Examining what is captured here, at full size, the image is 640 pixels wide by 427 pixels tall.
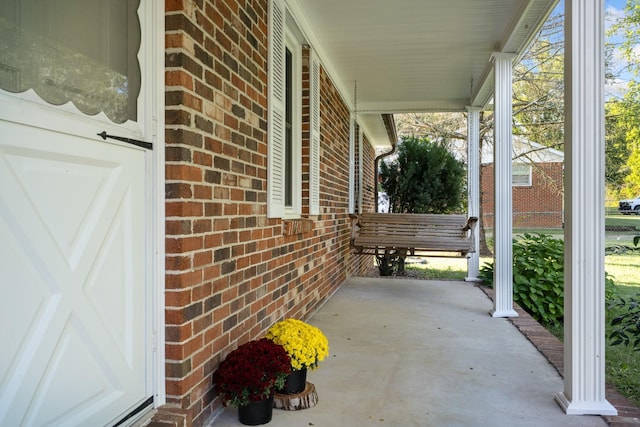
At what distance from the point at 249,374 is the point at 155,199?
2.98ft

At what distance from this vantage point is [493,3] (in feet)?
12.1

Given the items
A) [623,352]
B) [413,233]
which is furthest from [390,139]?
[623,352]

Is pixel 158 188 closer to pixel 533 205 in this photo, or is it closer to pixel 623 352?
pixel 623 352

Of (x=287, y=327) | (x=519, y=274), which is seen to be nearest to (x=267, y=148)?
(x=287, y=327)

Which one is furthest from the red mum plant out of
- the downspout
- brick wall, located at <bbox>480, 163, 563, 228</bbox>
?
brick wall, located at <bbox>480, 163, 563, 228</bbox>

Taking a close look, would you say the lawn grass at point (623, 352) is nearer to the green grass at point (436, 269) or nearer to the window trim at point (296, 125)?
the green grass at point (436, 269)

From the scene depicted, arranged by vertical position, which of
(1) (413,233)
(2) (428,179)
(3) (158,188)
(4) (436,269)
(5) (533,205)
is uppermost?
(2) (428,179)

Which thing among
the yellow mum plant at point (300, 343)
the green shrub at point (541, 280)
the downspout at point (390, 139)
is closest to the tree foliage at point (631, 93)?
the green shrub at point (541, 280)

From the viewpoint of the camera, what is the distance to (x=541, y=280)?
208 inches

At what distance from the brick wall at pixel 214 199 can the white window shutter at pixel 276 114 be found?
0.31ft

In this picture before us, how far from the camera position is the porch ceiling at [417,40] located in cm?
379

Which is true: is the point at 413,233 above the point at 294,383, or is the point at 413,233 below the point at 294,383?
above

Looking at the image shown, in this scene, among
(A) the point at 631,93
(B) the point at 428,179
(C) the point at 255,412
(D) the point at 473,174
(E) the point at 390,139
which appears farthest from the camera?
(E) the point at 390,139

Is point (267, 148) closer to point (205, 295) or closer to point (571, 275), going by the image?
point (205, 295)
